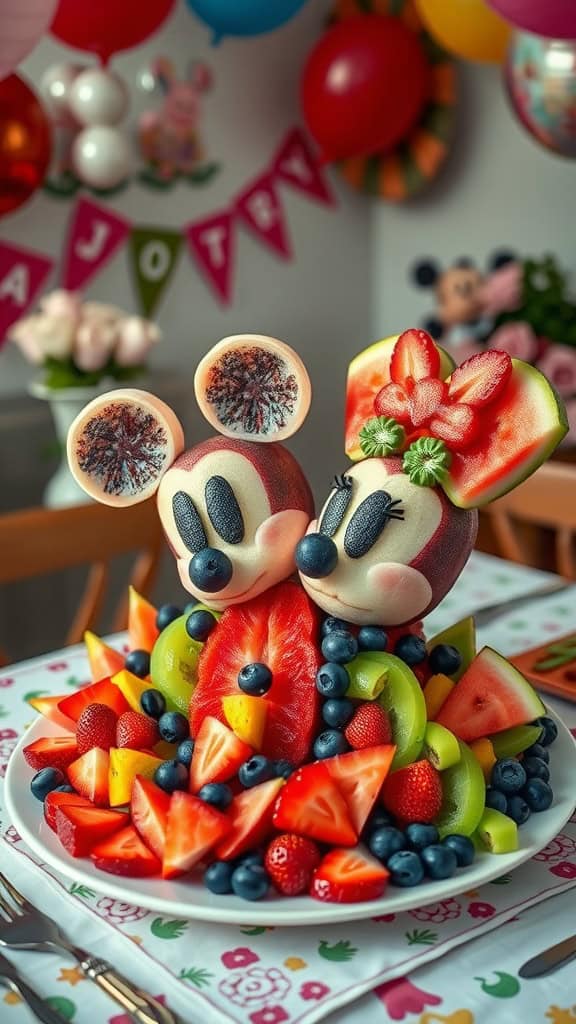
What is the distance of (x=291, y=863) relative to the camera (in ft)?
2.39

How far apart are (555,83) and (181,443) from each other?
4.53ft

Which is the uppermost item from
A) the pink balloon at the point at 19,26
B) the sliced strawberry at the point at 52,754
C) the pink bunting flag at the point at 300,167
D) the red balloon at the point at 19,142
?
the pink balloon at the point at 19,26

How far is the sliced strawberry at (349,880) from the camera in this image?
72 cm

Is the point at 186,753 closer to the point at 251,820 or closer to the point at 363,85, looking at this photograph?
the point at 251,820

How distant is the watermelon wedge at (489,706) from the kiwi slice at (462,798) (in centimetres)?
6

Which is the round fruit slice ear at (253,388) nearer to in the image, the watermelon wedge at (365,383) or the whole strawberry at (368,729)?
the watermelon wedge at (365,383)

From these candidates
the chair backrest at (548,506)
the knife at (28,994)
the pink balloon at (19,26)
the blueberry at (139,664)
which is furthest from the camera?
the chair backrest at (548,506)

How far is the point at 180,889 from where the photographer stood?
741 millimetres

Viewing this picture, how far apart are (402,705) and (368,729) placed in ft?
0.12

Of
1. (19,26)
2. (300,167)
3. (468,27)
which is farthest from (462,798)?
(300,167)

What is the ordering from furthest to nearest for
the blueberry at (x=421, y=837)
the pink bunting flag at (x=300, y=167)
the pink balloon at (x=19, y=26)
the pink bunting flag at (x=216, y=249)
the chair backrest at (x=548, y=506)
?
1. the pink bunting flag at (x=300, y=167)
2. the pink bunting flag at (x=216, y=249)
3. the chair backrest at (x=548, y=506)
4. the pink balloon at (x=19, y=26)
5. the blueberry at (x=421, y=837)

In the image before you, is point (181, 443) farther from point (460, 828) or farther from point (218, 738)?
point (460, 828)

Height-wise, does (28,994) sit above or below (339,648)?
below

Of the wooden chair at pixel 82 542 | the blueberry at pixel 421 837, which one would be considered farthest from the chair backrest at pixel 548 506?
the blueberry at pixel 421 837
